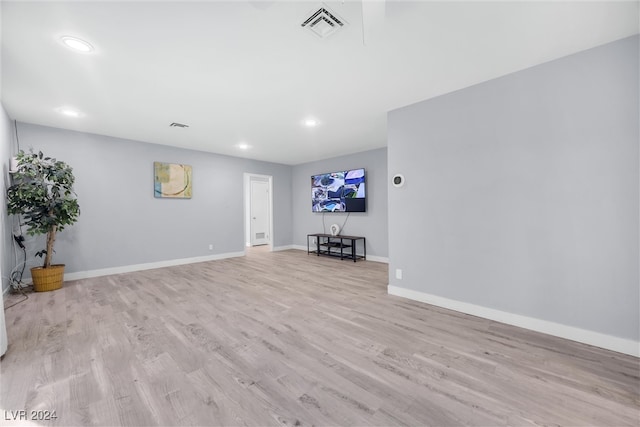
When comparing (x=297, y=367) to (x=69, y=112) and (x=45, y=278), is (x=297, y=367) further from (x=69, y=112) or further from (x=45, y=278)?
(x=69, y=112)

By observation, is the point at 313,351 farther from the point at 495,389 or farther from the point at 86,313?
the point at 86,313

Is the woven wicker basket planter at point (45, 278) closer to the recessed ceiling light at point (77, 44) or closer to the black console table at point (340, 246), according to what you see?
the recessed ceiling light at point (77, 44)

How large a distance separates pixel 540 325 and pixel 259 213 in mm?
7553

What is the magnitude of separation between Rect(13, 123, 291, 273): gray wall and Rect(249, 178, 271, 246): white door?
208cm

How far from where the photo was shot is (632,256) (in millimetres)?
1911

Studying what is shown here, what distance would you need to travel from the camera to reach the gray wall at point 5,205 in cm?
303

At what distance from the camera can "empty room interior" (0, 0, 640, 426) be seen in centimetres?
156

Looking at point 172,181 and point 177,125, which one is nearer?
point 177,125

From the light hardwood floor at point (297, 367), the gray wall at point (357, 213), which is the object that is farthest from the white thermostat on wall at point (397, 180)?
the gray wall at point (357, 213)

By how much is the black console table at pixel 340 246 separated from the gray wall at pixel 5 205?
4854mm

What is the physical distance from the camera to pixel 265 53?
6.84 feet

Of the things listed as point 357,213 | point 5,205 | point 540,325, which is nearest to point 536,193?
point 540,325

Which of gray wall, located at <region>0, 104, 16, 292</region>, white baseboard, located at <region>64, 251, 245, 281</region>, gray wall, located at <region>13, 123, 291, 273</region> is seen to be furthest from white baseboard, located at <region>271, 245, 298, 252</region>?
gray wall, located at <region>0, 104, 16, 292</region>

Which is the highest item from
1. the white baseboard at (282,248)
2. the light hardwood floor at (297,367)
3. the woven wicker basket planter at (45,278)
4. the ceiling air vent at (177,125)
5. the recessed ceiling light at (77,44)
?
the ceiling air vent at (177,125)
